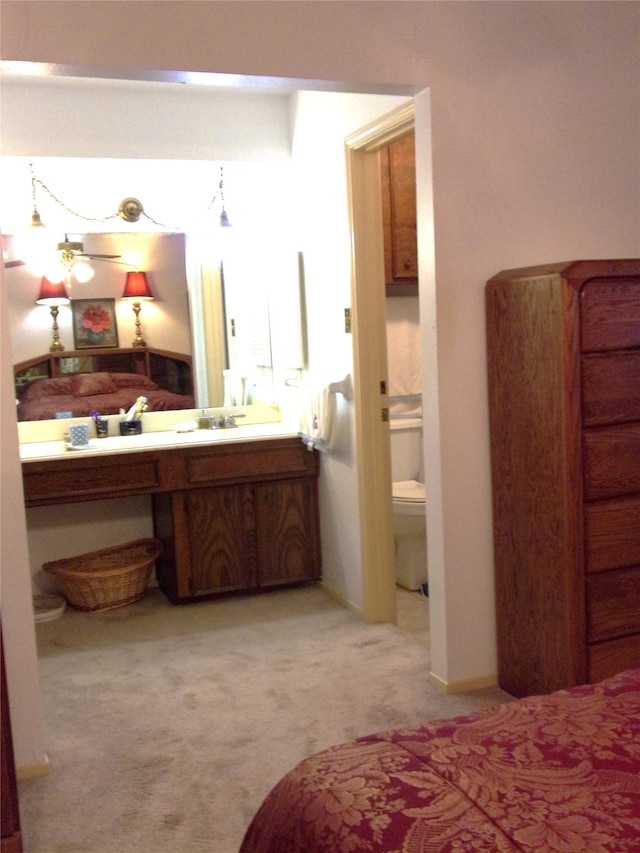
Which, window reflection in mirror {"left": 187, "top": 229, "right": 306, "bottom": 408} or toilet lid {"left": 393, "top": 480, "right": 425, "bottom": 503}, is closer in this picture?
toilet lid {"left": 393, "top": 480, "right": 425, "bottom": 503}

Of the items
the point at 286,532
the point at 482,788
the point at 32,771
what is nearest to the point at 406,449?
the point at 286,532

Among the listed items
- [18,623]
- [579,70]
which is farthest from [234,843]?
[579,70]

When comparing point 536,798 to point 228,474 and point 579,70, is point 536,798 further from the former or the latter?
point 228,474

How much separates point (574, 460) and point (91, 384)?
7.94 feet

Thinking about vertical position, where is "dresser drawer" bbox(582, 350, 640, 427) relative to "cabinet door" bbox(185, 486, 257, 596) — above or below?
above

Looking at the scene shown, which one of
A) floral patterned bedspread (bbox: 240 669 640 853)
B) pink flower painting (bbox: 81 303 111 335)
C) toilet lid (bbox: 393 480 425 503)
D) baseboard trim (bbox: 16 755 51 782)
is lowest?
baseboard trim (bbox: 16 755 51 782)

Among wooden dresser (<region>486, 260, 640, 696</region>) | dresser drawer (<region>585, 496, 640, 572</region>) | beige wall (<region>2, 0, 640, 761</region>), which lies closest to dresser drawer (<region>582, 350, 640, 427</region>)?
wooden dresser (<region>486, 260, 640, 696</region>)

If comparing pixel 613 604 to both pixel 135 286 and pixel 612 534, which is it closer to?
pixel 612 534

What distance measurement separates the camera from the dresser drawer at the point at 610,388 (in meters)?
2.52

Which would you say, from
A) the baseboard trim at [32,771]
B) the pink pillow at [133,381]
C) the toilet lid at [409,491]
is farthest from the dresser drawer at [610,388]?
the pink pillow at [133,381]

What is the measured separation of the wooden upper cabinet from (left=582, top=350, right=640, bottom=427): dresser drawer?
5.28 ft

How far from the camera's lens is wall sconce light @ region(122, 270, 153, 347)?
4.14 meters

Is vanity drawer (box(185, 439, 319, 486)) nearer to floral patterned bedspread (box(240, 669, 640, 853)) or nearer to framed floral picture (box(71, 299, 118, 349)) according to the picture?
framed floral picture (box(71, 299, 118, 349))

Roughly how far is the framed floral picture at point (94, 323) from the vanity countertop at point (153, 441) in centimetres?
46
